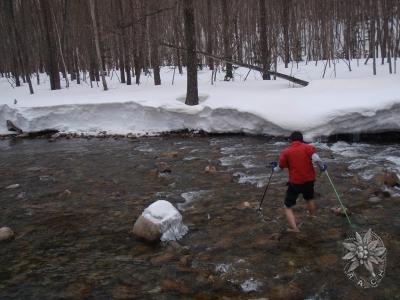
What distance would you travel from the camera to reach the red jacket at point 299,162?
6008mm

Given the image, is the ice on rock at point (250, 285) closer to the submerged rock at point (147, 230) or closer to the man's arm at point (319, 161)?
the submerged rock at point (147, 230)

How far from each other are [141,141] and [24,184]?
4.91 meters

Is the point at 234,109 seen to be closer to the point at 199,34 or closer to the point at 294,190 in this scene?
the point at 294,190

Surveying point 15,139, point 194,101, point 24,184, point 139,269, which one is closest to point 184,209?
point 139,269

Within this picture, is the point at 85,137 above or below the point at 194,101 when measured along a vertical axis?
below

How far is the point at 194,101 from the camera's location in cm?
1494

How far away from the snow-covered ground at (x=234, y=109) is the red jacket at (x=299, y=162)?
19.9 feet

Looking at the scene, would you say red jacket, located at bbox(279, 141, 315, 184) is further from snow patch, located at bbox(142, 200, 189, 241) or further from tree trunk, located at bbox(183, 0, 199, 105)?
tree trunk, located at bbox(183, 0, 199, 105)

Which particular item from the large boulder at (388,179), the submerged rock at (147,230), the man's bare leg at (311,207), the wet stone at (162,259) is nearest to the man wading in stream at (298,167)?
the man's bare leg at (311,207)

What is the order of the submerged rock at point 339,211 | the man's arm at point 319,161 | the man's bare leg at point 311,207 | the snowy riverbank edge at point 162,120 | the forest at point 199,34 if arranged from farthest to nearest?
the forest at point 199,34, the snowy riverbank edge at point 162,120, the submerged rock at point 339,211, the man's bare leg at point 311,207, the man's arm at point 319,161

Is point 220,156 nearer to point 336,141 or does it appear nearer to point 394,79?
point 336,141

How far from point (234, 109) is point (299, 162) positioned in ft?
25.4

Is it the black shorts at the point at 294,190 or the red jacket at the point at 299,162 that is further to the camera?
the black shorts at the point at 294,190

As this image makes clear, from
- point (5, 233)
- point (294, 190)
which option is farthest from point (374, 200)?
point (5, 233)
